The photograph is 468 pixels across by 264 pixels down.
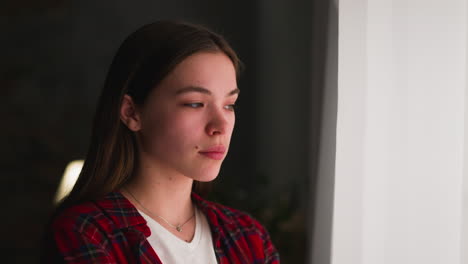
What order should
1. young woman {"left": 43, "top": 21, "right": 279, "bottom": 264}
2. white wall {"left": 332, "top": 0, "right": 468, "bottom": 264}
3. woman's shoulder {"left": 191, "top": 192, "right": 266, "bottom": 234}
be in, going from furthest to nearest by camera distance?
woman's shoulder {"left": 191, "top": 192, "right": 266, "bottom": 234}, young woman {"left": 43, "top": 21, "right": 279, "bottom": 264}, white wall {"left": 332, "top": 0, "right": 468, "bottom": 264}

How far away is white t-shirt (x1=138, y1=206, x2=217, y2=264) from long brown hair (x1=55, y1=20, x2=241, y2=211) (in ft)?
0.37

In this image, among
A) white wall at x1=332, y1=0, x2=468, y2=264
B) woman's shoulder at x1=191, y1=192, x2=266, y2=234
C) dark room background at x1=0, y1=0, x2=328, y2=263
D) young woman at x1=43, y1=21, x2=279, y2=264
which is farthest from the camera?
dark room background at x1=0, y1=0, x2=328, y2=263

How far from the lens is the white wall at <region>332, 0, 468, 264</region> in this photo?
3.05 ft

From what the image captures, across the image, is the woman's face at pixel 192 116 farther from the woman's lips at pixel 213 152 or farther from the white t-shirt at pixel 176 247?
the white t-shirt at pixel 176 247

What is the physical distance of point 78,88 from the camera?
8.95 feet

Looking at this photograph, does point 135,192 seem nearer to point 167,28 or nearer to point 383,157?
point 167,28

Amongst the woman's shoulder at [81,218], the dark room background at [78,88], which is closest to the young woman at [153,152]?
the woman's shoulder at [81,218]

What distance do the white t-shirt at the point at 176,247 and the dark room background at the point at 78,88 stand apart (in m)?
1.43

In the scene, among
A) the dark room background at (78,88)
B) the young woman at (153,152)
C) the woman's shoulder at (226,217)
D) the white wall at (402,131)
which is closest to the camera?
the white wall at (402,131)

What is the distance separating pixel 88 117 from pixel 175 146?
72.5 inches

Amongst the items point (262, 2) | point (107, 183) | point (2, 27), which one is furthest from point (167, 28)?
point (2, 27)

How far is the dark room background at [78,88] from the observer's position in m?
2.64

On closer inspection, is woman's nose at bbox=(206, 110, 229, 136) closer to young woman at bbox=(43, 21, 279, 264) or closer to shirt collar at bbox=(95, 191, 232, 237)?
young woman at bbox=(43, 21, 279, 264)

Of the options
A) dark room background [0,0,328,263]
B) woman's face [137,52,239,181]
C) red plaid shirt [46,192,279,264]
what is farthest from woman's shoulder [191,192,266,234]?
dark room background [0,0,328,263]
